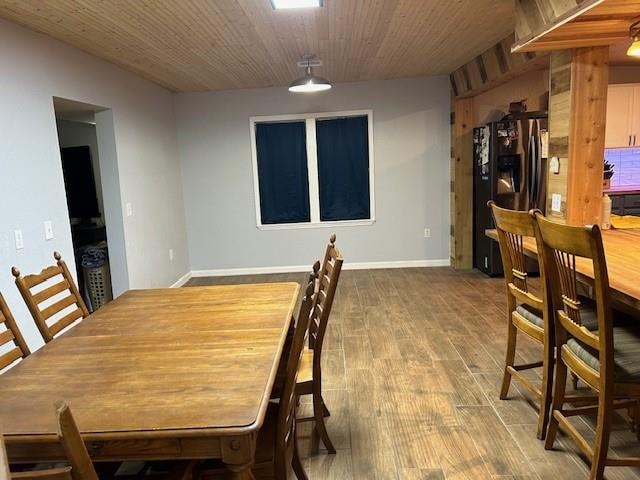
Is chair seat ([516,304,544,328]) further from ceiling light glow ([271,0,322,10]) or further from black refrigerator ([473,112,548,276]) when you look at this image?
black refrigerator ([473,112,548,276])

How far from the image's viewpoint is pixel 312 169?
5.71 metres

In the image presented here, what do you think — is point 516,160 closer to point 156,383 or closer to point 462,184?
point 462,184

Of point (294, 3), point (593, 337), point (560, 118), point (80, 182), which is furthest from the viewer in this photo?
point (80, 182)

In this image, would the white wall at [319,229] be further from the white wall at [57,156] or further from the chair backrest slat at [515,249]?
the chair backrest slat at [515,249]

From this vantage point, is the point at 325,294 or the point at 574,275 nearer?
the point at 574,275

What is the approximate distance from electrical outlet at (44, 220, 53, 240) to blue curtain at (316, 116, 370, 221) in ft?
11.0

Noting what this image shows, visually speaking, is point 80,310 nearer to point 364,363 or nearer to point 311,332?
point 311,332

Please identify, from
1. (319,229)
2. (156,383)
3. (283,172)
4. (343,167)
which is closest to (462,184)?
(343,167)

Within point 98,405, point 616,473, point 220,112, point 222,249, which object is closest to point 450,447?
point 616,473

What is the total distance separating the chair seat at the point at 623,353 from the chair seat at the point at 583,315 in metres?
0.09

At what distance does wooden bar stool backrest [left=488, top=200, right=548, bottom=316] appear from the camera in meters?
2.00

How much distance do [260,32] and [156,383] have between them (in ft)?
8.87

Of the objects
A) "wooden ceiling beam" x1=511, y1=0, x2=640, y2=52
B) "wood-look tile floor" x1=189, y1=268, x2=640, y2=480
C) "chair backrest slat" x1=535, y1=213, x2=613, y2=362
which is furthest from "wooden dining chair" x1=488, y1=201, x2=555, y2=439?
"wooden ceiling beam" x1=511, y1=0, x2=640, y2=52

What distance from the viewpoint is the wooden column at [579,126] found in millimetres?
2633
